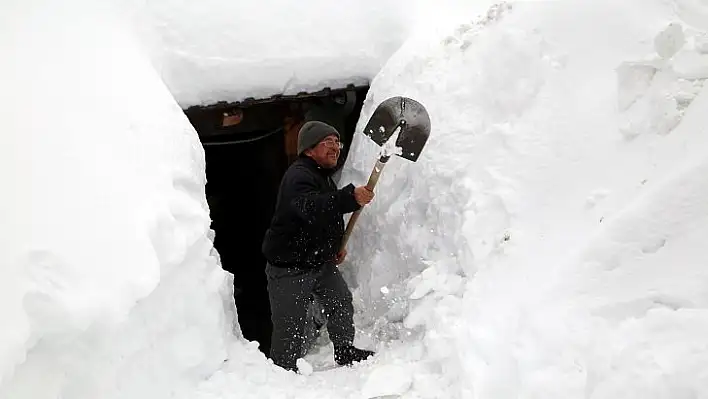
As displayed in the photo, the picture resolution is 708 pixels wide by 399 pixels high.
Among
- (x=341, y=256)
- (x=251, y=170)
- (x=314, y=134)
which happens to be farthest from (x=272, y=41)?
(x=251, y=170)

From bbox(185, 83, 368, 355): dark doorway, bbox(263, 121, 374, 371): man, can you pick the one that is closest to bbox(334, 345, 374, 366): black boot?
bbox(263, 121, 374, 371): man

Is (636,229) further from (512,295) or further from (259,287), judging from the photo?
(259,287)

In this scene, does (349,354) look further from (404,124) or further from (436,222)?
(404,124)

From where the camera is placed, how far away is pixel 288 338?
3.48 metres

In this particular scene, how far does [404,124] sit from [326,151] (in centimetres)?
52

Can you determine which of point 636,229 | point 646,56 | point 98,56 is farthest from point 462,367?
point 98,56

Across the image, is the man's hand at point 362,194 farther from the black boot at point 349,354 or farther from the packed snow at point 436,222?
the black boot at point 349,354

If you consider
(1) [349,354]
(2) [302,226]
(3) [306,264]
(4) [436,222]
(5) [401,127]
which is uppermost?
(5) [401,127]

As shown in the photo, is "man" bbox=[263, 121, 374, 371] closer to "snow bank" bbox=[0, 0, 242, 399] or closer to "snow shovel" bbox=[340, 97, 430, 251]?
"snow shovel" bbox=[340, 97, 430, 251]

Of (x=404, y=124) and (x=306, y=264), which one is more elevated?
(x=404, y=124)

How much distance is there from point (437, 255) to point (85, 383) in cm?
186

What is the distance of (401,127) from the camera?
3.24m

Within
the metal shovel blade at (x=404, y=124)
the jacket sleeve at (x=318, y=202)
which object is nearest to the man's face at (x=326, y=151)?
the jacket sleeve at (x=318, y=202)

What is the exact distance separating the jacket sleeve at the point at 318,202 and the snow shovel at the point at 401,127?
14cm
